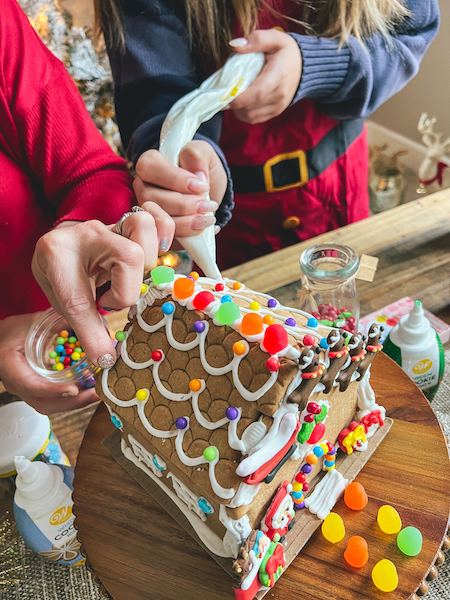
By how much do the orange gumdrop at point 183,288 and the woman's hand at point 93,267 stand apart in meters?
0.04

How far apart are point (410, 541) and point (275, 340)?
257 mm

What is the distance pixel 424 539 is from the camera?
60 centimetres

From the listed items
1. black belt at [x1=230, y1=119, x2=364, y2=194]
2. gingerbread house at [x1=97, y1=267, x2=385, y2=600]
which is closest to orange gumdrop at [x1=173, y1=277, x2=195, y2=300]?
gingerbread house at [x1=97, y1=267, x2=385, y2=600]

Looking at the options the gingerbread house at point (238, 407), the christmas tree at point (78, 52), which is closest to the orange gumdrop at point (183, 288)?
the gingerbread house at point (238, 407)

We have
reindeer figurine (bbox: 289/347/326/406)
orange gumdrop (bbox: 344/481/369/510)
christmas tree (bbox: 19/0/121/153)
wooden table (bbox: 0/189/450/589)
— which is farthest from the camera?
christmas tree (bbox: 19/0/121/153)

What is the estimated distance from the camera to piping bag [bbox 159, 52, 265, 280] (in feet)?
2.55

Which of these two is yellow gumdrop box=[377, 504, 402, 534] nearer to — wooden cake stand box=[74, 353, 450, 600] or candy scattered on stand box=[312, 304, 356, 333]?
wooden cake stand box=[74, 353, 450, 600]

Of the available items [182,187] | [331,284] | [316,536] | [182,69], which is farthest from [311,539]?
[182,69]

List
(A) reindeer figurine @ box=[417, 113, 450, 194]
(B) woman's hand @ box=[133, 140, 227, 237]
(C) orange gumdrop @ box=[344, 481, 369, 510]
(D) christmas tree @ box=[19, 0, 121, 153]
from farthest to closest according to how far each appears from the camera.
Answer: (A) reindeer figurine @ box=[417, 113, 450, 194], (D) christmas tree @ box=[19, 0, 121, 153], (B) woman's hand @ box=[133, 140, 227, 237], (C) orange gumdrop @ box=[344, 481, 369, 510]

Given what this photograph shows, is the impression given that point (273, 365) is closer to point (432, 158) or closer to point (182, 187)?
point (182, 187)

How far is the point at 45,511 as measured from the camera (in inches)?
28.1

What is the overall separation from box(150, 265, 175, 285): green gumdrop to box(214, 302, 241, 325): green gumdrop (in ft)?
0.28

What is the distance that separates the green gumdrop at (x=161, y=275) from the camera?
2.12 feet

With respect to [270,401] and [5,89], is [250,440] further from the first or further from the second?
[5,89]
